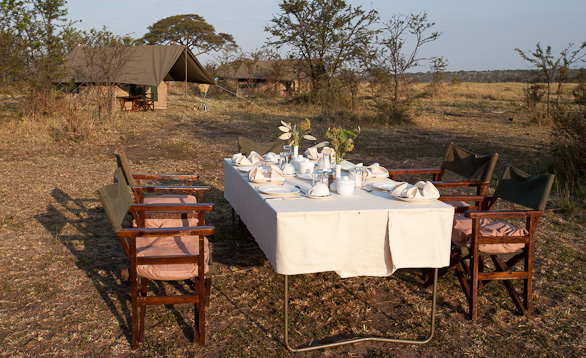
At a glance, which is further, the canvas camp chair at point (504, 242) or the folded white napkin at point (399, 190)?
the canvas camp chair at point (504, 242)

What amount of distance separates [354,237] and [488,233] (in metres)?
1.06

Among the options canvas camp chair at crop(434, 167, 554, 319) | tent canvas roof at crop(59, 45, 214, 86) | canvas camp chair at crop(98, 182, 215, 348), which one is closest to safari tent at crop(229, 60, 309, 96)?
tent canvas roof at crop(59, 45, 214, 86)

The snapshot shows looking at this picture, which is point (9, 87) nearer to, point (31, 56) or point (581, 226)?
point (31, 56)

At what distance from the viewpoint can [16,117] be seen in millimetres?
10773

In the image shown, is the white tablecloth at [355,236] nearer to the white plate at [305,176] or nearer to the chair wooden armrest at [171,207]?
the chair wooden armrest at [171,207]

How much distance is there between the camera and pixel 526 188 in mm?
3314

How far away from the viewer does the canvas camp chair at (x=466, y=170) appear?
399 cm

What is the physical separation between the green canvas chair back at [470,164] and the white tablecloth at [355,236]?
1.45 meters

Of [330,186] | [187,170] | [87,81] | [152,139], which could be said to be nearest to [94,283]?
[330,186]

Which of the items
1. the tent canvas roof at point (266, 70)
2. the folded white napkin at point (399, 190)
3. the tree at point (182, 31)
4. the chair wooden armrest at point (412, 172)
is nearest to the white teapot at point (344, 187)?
the folded white napkin at point (399, 190)

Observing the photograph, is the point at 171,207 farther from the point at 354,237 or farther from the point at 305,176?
the point at 354,237

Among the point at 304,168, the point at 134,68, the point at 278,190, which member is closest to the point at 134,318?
the point at 278,190

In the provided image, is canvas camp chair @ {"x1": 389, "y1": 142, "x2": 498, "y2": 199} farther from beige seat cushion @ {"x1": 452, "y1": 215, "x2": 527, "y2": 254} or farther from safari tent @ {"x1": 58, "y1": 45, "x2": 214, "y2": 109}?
safari tent @ {"x1": 58, "y1": 45, "x2": 214, "y2": 109}

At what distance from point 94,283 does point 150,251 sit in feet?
2.81
